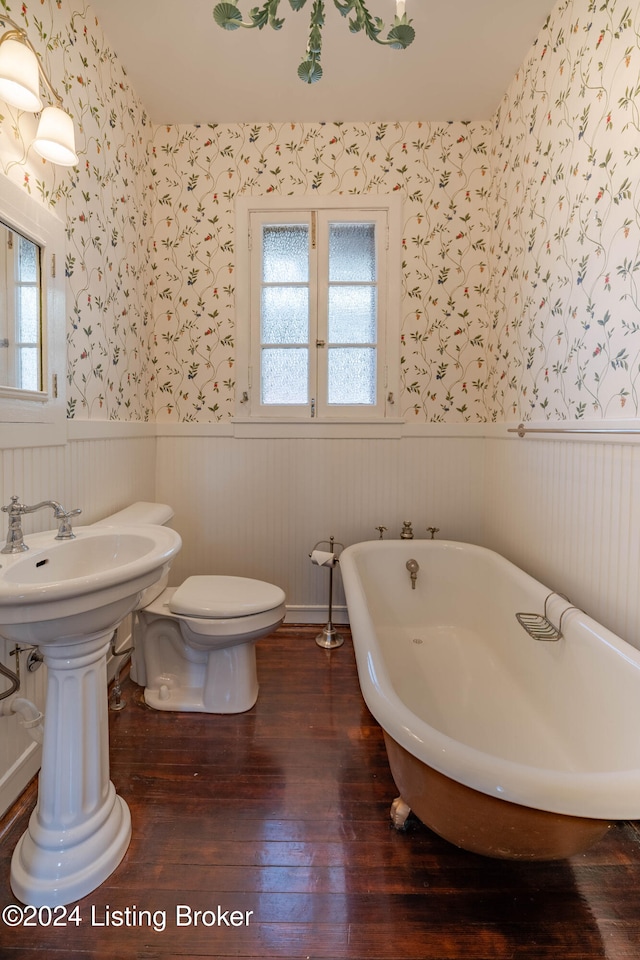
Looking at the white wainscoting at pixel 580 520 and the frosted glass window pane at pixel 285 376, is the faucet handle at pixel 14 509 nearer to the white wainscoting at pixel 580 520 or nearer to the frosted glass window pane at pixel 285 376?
the frosted glass window pane at pixel 285 376

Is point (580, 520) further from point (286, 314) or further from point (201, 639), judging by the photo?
point (286, 314)

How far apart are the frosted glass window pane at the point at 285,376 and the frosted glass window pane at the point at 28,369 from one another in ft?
3.70

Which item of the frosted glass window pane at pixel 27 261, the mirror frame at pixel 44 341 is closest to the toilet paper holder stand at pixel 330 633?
the mirror frame at pixel 44 341

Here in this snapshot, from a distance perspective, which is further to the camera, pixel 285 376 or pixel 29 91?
pixel 285 376

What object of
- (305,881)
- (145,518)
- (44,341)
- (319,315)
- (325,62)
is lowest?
(305,881)

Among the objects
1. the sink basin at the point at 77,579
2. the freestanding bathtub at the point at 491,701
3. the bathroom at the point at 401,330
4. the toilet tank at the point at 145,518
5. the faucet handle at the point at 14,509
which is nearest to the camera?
the freestanding bathtub at the point at 491,701

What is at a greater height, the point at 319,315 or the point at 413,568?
the point at 319,315

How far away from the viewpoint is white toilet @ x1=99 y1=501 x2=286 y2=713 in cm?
153

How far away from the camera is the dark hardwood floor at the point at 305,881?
0.90 m

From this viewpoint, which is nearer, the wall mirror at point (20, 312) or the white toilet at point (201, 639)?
the wall mirror at point (20, 312)

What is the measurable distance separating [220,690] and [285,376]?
152 centimetres

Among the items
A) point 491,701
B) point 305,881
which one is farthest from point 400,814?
point 491,701

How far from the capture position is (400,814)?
3.68ft

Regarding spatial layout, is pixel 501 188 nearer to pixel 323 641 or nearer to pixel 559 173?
pixel 559 173
